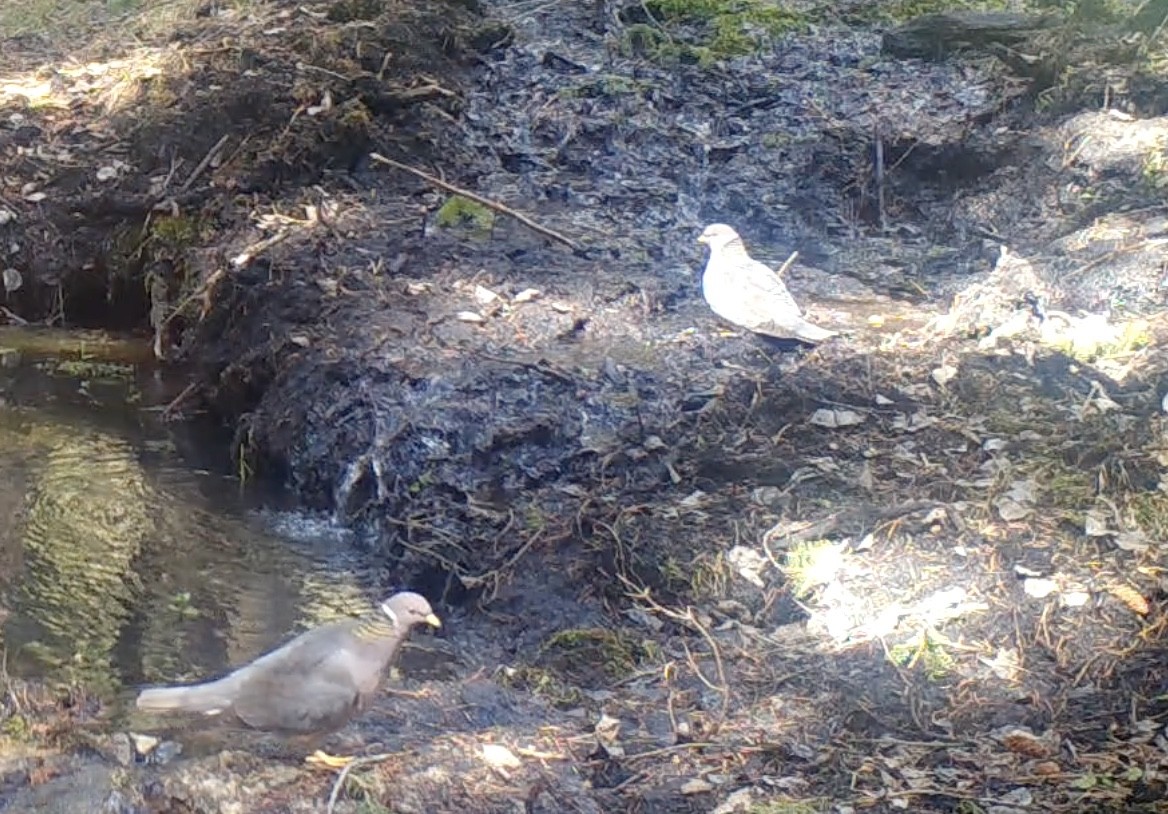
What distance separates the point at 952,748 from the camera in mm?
4078

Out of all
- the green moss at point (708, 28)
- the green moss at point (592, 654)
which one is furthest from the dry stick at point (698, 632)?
the green moss at point (708, 28)

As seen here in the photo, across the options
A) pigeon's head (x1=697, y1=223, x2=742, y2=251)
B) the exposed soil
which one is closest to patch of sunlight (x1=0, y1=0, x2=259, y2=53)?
the exposed soil

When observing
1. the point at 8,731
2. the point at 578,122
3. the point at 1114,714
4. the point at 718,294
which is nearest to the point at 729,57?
the point at 578,122

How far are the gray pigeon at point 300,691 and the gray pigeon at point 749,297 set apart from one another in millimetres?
2965

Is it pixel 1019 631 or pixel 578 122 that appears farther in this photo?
pixel 578 122

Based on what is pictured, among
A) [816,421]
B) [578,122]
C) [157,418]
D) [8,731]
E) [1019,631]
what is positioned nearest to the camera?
[8,731]

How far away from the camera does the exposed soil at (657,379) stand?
4.11m

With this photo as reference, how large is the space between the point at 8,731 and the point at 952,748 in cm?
273

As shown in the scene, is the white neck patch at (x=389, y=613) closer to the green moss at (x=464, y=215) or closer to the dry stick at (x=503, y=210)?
the dry stick at (x=503, y=210)

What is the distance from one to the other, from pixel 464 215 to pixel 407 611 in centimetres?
399

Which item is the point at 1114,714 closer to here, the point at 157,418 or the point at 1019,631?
the point at 1019,631

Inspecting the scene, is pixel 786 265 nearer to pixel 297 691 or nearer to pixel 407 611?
pixel 407 611

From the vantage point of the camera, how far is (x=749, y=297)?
642cm

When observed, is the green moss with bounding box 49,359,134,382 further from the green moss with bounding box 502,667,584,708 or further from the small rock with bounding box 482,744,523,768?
the small rock with bounding box 482,744,523,768
